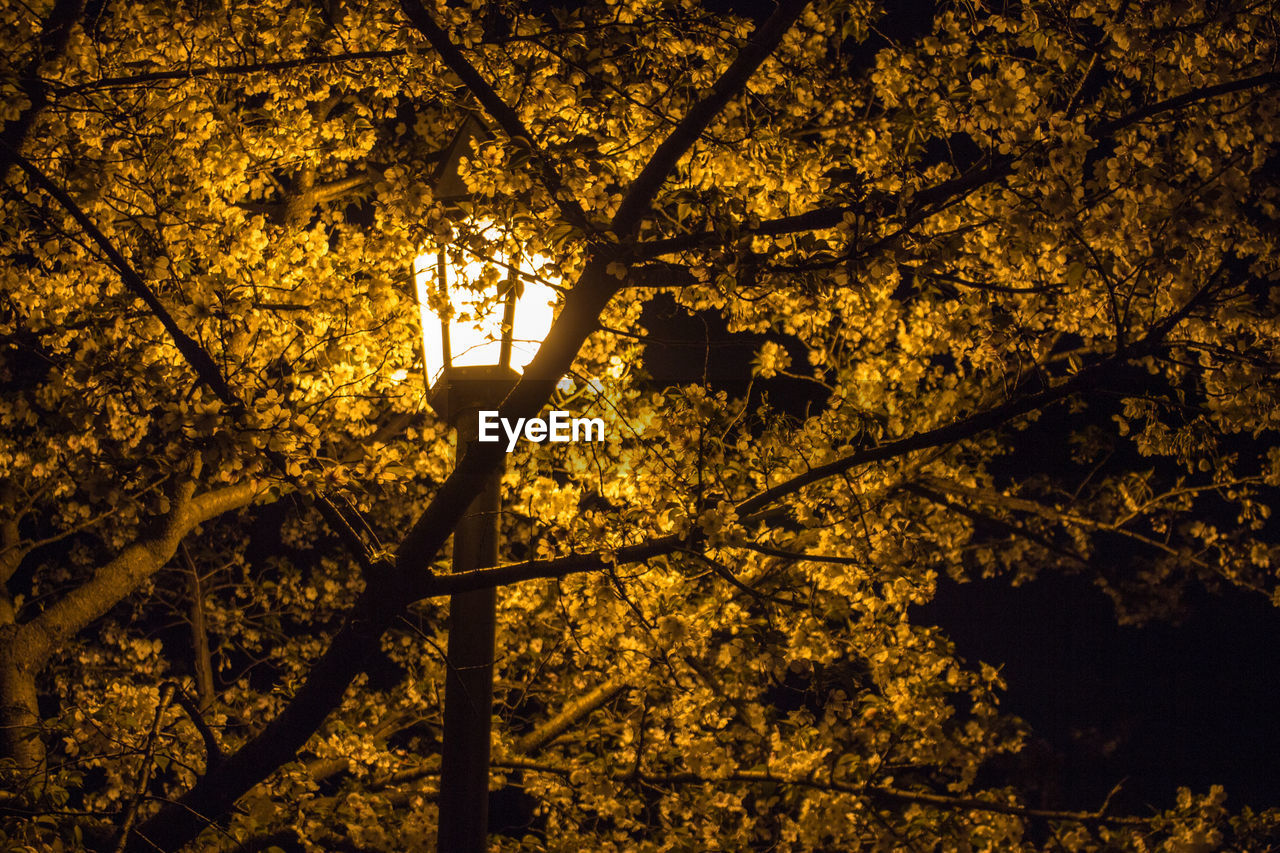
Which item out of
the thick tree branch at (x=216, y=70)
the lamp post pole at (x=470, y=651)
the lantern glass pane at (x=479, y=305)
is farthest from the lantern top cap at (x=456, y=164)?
the lamp post pole at (x=470, y=651)

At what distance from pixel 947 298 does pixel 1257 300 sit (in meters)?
2.29

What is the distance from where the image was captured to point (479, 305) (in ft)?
11.8

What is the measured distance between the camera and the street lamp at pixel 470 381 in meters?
3.59

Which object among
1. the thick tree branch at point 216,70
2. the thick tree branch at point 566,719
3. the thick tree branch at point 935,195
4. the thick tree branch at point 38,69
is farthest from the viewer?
the thick tree branch at point 566,719

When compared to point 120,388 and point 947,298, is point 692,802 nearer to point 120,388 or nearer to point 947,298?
point 947,298

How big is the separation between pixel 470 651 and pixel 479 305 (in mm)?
1433

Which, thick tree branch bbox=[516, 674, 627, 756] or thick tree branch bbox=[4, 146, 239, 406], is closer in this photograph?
thick tree branch bbox=[4, 146, 239, 406]

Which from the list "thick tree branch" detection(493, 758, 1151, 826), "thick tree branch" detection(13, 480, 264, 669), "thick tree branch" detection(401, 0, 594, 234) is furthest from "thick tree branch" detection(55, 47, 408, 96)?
"thick tree branch" detection(493, 758, 1151, 826)

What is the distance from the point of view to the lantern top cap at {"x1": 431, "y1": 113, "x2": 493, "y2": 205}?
384 cm

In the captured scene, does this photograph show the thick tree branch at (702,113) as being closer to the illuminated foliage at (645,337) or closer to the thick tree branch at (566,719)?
the illuminated foliage at (645,337)

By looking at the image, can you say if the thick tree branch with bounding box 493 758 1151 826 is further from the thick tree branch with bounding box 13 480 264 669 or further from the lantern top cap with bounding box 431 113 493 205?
the lantern top cap with bounding box 431 113 493 205

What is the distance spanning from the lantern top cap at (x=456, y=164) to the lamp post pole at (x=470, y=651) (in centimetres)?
75

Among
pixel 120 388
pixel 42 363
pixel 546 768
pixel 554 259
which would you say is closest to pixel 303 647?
pixel 42 363

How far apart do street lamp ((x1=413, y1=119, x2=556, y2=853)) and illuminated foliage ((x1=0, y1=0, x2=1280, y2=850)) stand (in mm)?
144
